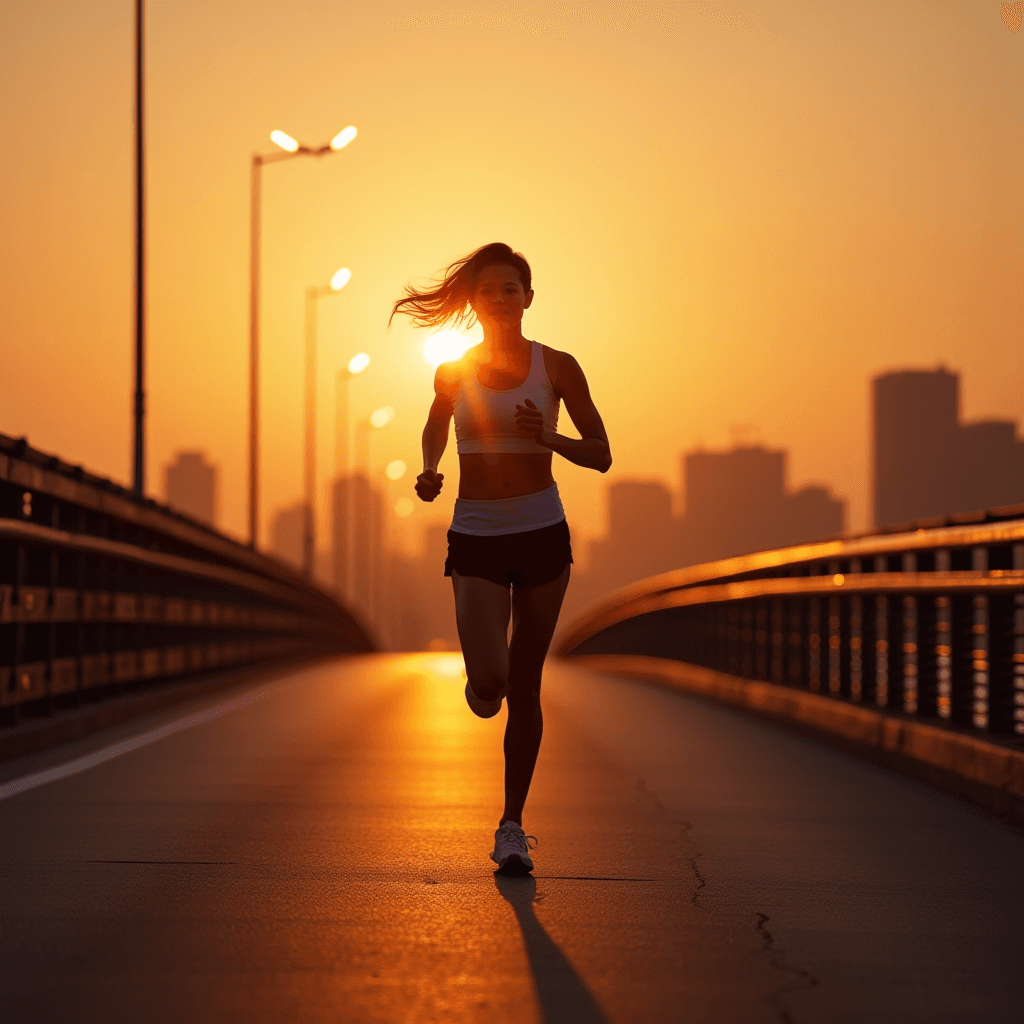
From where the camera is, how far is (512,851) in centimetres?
620

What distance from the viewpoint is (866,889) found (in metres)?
6.11

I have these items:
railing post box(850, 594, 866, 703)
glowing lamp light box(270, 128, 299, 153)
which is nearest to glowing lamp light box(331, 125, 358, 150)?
glowing lamp light box(270, 128, 299, 153)

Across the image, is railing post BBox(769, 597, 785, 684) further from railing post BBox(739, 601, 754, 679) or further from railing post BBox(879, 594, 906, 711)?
railing post BBox(879, 594, 906, 711)

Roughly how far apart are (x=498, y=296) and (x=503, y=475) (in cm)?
64

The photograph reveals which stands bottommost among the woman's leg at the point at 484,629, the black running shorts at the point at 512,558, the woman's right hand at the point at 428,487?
the woman's leg at the point at 484,629

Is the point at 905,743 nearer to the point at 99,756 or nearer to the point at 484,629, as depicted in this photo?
the point at 484,629

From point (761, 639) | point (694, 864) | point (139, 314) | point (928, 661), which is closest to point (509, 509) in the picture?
point (694, 864)

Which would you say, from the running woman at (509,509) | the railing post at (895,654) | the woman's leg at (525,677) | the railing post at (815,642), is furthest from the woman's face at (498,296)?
the railing post at (815,642)

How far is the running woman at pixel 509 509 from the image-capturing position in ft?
20.6

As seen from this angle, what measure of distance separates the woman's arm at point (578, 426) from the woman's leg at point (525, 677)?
1.26ft

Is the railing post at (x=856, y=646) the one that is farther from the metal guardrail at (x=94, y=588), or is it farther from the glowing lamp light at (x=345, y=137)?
the glowing lamp light at (x=345, y=137)

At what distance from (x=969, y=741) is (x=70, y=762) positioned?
178 inches

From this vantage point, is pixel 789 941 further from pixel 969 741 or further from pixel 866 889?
pixel 969 741

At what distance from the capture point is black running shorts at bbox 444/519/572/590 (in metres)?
6.28
